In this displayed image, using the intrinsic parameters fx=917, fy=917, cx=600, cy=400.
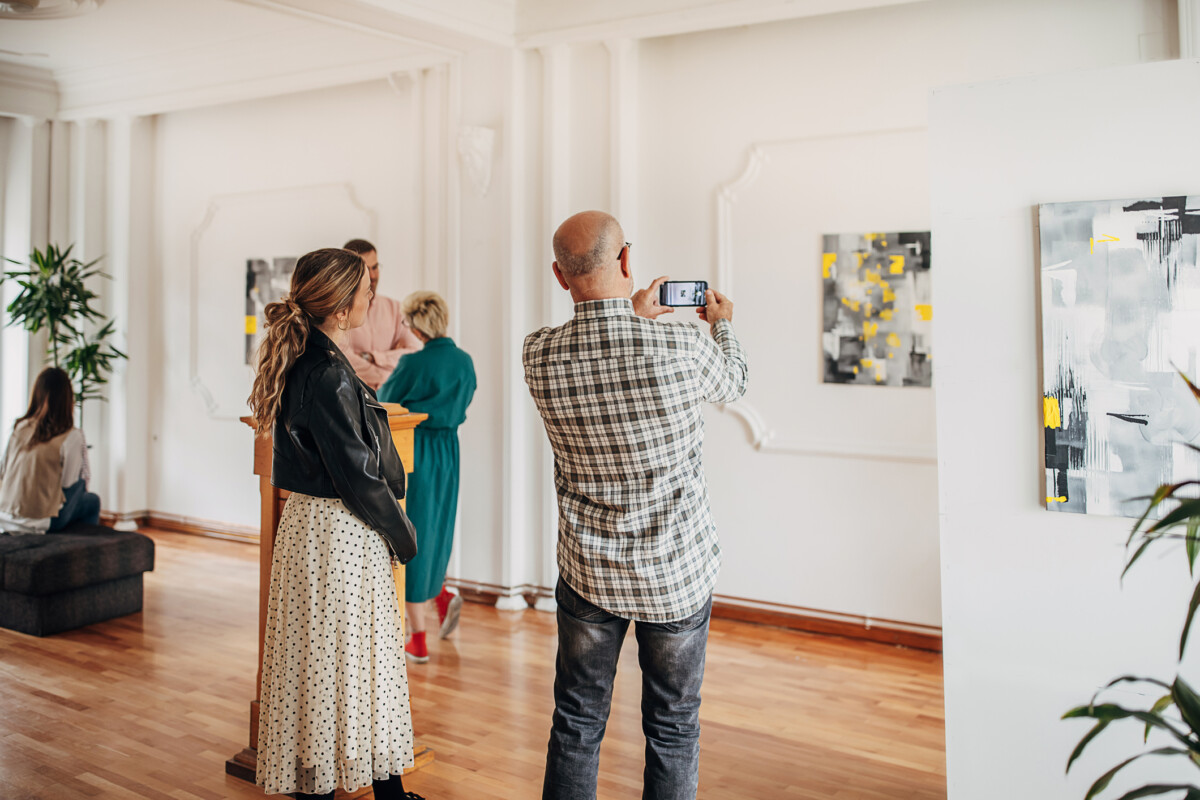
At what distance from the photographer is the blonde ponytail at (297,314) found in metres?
2.38

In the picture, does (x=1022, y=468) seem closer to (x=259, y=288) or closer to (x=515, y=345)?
(x=515, y=345)

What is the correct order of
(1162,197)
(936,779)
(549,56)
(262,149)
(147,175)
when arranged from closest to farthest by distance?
1. (1162,197)
2. (936,779)
3. (549,56)
4. (262,149)
5. (147,175)

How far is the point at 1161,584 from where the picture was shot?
7.51 feet

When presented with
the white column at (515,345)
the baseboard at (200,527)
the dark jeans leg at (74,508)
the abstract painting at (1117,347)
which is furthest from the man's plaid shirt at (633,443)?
the baseboard at (200,527)

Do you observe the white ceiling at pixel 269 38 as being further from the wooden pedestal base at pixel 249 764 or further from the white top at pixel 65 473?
the wooden pedestal base at pixel 249 764

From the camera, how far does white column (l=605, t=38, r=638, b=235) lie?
482cm

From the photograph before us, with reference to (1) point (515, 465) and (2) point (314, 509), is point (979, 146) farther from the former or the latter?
(1) point (515, 465)

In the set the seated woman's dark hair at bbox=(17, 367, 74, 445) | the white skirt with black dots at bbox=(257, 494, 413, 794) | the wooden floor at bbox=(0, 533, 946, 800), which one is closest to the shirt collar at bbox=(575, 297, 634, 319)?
the white skirt with black dots at bbox=(257, 494, 413, 794)

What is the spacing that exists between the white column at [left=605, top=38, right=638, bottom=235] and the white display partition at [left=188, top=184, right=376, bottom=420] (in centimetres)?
223

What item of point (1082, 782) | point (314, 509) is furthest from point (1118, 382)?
point (314, 509)

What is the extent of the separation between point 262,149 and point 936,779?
19.3 ft

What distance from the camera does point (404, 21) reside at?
455cm

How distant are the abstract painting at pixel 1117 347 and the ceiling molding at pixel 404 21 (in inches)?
128

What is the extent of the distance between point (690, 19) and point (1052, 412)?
9.75 ft
